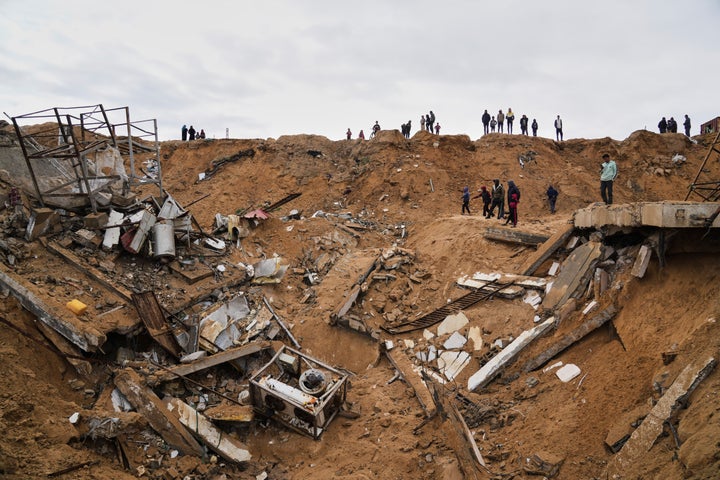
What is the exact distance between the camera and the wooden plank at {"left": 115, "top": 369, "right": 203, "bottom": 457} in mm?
5641

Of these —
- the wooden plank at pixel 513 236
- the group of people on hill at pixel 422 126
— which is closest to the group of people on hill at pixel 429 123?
the group of people on hill at pixel 422 126

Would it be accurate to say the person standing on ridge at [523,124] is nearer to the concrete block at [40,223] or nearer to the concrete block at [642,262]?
the concrete block at [642,262]

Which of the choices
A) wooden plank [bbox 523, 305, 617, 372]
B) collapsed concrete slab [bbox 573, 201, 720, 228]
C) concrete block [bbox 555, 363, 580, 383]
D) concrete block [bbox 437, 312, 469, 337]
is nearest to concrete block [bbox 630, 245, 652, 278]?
collapsed concrete slab [bbox 573, 201, 720, 228]

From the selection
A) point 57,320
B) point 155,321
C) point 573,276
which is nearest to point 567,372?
point 573,276

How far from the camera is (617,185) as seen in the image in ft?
59.1

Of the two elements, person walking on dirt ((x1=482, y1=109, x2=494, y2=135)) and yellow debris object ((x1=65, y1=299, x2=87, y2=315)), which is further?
person walking on dirt ((x1=482, y1=109, x2=494, y2=135))

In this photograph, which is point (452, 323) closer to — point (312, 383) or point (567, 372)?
point (567, 372)

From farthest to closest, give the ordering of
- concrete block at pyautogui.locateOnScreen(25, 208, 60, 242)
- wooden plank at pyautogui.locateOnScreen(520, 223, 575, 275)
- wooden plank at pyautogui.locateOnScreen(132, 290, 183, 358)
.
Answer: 1. wooden plank at pyautogui.locateOnScreen(520, 223, 575, 275)
2. concrete block at pyautogui.locateOnScreen(25, 208, 60, 242)
3. wooden plank at pyautogui.locateOnScreen(132, 290, 183, 358)

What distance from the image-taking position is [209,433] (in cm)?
591

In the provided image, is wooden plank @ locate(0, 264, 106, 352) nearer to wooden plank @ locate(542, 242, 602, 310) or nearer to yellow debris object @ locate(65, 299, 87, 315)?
yellow debris object @ locate(65, 299, 87, 315)

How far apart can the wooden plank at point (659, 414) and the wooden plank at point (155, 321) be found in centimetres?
656

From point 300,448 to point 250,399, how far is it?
107 cm

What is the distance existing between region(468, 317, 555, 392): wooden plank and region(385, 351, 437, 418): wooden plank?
0.71 metres

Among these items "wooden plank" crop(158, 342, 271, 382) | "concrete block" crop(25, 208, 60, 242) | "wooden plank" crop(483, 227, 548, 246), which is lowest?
"wooden plank" crop(158, 342, 271, 382)
